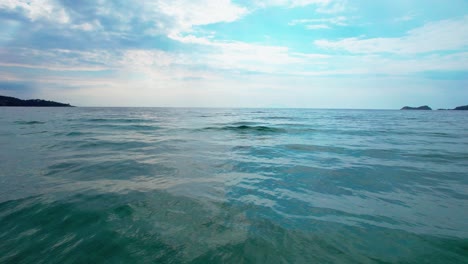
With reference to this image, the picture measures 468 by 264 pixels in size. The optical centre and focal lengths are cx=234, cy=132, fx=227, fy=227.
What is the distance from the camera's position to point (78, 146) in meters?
11.0

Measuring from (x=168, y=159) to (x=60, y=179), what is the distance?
3.42 m

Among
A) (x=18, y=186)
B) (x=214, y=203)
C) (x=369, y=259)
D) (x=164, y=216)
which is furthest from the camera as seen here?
(x=18, y=186)

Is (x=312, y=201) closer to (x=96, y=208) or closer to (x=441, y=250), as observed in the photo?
(x=441, y=250)

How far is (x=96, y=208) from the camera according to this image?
4270mm

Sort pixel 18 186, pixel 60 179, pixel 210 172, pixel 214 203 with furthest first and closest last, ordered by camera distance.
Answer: pixel 210 172
pixel 60 179
pixel 18 186
pixel 214 203

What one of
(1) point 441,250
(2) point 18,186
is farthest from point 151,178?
(1) point 441,250

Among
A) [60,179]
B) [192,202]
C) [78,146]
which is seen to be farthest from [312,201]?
[78,146]

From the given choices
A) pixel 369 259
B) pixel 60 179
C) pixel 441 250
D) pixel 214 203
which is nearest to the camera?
pixel 369 259

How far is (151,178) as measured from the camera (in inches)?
246

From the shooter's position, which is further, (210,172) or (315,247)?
(210,172)

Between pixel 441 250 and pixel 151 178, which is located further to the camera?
pixel 151 178

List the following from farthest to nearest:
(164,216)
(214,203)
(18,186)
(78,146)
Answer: (78,146) < (18,186) < (214,203) < (164,216)

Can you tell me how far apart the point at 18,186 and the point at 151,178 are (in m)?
2.94

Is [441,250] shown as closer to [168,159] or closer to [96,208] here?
[96,208]
